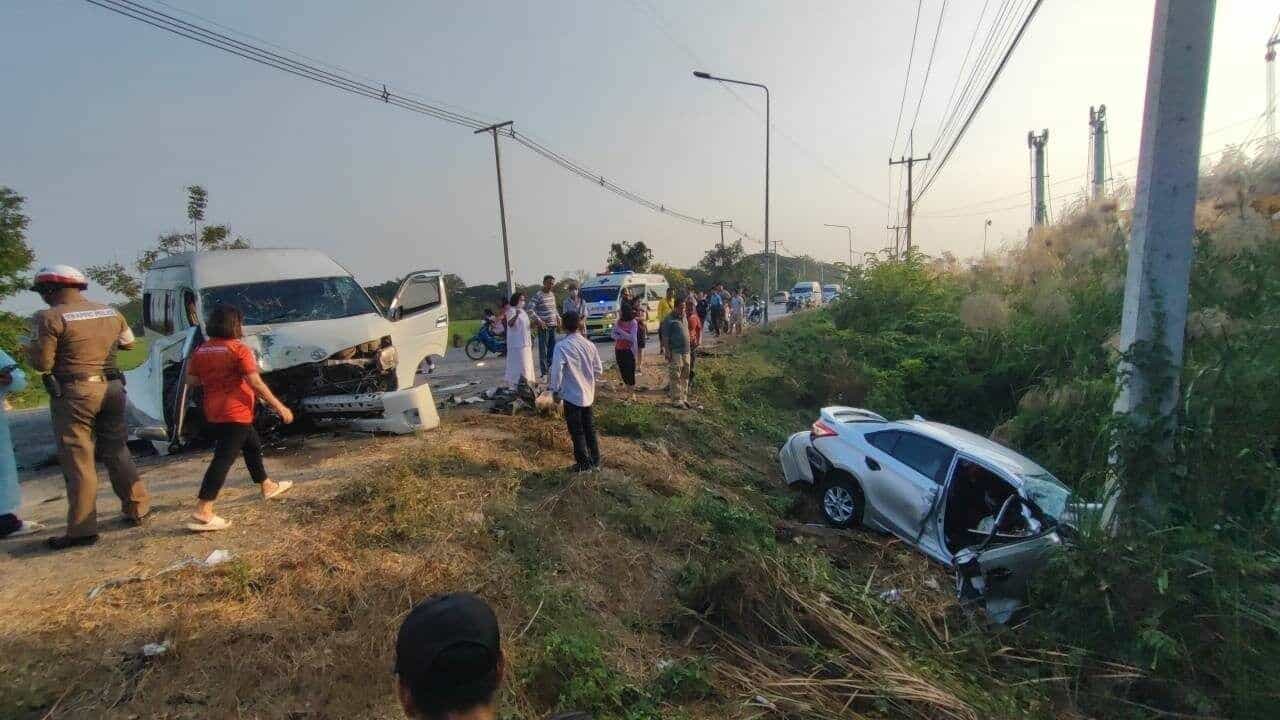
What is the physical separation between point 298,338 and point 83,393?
2375 millimetres

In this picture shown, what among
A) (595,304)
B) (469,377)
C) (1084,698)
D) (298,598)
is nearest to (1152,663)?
(1084,698)

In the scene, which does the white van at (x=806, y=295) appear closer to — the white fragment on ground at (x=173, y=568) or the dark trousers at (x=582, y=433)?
the dark trousers at (x=582, y=433)

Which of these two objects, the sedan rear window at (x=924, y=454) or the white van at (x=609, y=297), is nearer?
the sedan rear window at (x=924, y=454)

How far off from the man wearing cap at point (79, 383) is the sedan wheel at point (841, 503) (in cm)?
672

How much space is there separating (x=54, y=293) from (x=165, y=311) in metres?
3.58

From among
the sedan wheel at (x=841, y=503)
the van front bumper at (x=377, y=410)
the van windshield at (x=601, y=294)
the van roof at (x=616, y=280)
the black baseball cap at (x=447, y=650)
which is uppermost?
the van roof at (x=616, y=280)

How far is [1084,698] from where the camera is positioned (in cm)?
411

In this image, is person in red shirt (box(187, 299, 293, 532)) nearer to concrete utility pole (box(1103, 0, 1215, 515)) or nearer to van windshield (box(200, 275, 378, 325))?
van windshield (box(200, 275, 378, 325))

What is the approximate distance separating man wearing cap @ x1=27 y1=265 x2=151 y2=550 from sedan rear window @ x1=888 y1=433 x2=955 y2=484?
23.0ft

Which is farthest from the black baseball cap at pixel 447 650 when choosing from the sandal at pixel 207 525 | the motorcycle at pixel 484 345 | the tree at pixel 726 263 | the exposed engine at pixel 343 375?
the tree at pixel 726 263

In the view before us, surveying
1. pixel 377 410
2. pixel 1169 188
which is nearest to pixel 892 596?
pixel 1169 188

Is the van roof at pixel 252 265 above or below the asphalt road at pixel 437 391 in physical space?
above

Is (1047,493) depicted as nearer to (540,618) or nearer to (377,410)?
(540,618)

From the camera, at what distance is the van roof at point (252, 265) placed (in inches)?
282
